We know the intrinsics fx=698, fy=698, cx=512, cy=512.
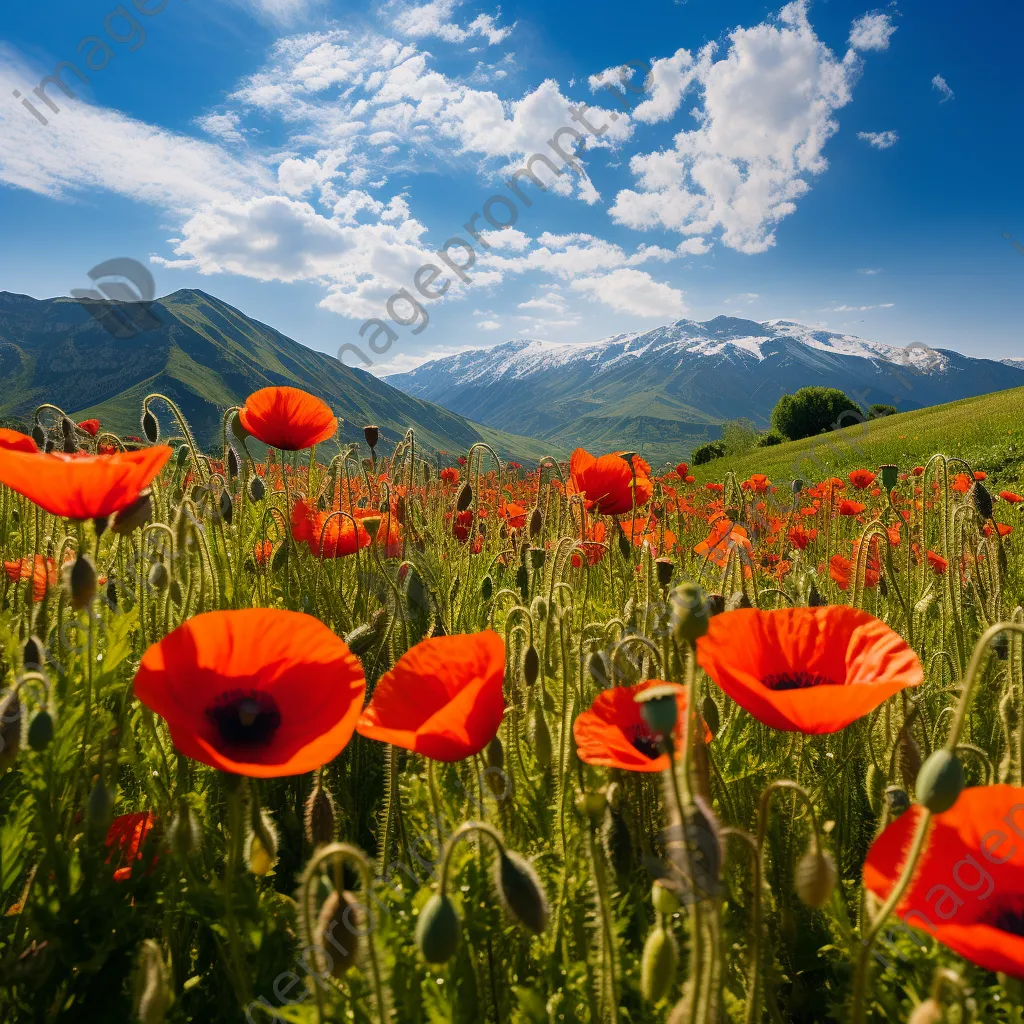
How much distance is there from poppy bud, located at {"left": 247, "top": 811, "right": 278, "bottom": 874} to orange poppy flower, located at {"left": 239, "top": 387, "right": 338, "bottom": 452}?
1416mm

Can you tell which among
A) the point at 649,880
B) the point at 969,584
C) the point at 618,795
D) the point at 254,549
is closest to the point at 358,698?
the point at 618,795

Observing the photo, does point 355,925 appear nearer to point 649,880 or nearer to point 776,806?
point 649,880

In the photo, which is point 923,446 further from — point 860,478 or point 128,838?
point 128,838

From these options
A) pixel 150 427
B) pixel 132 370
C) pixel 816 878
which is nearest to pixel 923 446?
pixel 150 427

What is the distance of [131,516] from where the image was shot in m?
1.46

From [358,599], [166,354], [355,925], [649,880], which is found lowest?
[649,880]

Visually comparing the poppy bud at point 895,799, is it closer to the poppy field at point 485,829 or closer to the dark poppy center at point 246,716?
the poppy field at point 485,829

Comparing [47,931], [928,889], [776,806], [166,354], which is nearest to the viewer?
[928,889]

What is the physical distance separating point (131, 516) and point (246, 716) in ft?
1.99

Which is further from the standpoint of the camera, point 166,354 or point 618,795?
point 166,354

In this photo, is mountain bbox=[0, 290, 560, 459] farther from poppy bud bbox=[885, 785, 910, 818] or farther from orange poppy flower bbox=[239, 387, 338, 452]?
poppy bud bbox=[885, 785, 910, 818]

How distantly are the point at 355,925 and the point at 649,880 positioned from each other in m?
0.76

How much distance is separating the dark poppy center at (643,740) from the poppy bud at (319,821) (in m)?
0.52

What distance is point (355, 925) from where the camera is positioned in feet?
2.76
